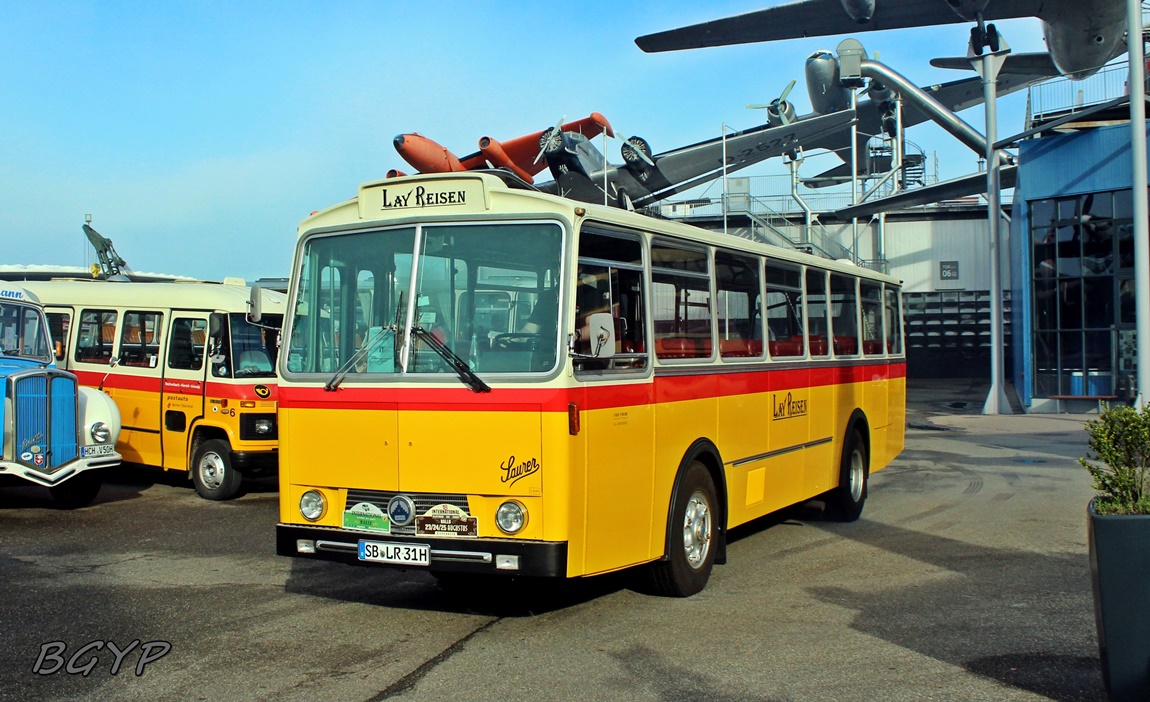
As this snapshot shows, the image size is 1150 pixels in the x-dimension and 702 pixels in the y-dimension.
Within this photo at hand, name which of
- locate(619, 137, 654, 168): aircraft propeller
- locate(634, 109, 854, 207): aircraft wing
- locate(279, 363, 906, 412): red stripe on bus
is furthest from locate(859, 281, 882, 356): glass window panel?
locate(634, 109, 854, 207): aircraft wing

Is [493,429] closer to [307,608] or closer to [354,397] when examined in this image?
[354,397]

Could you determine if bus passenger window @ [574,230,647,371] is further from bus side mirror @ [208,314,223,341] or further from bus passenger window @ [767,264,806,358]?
bus side mirror @ [208,314,223,341]

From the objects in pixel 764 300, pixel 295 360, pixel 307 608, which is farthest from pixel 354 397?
pixel 764 300

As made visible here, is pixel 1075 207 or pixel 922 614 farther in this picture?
pixel 1075 207

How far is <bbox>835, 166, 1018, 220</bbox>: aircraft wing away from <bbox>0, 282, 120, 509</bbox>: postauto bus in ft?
96.3

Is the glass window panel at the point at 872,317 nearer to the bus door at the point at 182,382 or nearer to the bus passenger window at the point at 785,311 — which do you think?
the bus passenger window at the point at 785,311

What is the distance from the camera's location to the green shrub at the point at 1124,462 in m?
4.73

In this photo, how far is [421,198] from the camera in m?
6.71

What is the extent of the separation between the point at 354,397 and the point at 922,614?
4.00 meters

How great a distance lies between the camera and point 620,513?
659 cm

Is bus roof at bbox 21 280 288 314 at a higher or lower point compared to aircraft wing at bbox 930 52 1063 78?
lower

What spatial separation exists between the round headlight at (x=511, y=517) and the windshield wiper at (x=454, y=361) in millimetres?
705

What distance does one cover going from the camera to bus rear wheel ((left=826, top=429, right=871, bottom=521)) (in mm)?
11000

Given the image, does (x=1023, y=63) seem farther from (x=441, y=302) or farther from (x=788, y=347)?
(x=441, y=302)
